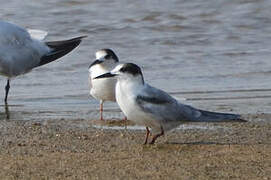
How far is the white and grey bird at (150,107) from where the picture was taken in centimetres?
628

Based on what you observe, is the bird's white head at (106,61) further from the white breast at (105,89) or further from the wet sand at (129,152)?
the wet sand at (129,152)

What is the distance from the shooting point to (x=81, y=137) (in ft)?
21.8

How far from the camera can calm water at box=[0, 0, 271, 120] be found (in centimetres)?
837

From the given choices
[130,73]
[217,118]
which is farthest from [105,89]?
[217,118]

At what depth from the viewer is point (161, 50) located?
1094 centimetres

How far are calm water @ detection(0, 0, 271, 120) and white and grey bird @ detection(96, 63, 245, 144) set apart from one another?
4.70 ft

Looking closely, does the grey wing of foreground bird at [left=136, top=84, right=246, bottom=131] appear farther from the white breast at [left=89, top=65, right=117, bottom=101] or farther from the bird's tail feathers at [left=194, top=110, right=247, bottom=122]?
the white breast at [left=89, top=65, right=117, bottom=101]

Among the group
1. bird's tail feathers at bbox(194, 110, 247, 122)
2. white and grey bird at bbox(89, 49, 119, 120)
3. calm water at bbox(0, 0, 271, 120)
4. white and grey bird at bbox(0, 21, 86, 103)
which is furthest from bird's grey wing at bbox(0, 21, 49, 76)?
bird's tail feathers at bbox(194, 110, 247, 122)

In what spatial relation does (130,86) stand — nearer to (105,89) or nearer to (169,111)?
(169,111)

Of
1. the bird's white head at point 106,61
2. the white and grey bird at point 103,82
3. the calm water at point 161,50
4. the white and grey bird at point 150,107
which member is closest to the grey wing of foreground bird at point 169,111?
the white and grey bird at point 150,107

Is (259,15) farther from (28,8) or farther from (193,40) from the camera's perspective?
(28,8)

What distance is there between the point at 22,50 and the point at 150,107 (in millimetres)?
3561

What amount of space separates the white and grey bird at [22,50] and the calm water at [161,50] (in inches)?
7.8

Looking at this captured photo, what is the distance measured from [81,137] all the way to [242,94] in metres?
2.46
